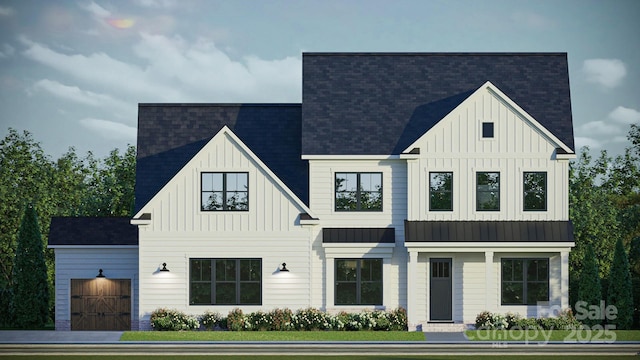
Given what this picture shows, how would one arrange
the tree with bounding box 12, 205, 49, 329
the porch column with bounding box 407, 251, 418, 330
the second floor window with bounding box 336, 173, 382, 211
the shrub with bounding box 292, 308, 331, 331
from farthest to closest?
the tree with bounding box 12, 205, 49, 329 → the second floor window with bounding box 336, 173, 382, 211 → the porch column with bounding box 407, 251, 418, 330 → the shrub with bounding box 292, 308, 331, 331

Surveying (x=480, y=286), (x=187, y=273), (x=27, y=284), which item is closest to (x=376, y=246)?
(x=480, y=286)

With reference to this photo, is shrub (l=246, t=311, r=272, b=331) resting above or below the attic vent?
below

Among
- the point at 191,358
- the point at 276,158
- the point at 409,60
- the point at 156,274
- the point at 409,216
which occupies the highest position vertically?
the point at 409,60

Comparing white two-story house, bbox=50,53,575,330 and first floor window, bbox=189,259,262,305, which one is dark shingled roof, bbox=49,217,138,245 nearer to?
white two-story house, bbox=50,53,575,330

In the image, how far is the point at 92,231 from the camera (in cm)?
3766

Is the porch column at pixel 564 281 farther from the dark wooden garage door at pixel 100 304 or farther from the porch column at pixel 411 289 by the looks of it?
the dark wooden garage door at pixel 100 304

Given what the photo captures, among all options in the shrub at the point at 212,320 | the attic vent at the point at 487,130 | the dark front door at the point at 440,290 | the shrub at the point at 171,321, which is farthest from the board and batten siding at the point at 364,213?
the shrub at the point at 171,321

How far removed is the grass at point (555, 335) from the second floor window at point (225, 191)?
393 inches

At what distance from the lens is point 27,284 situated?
3853 cm

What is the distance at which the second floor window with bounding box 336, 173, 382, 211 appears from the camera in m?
36.9

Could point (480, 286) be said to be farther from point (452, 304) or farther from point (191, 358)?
point (191, 358)

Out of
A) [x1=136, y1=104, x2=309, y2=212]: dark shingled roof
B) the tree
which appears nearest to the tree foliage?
the tree

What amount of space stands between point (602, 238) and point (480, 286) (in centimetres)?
1315

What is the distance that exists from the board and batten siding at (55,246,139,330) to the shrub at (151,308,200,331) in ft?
7.63
